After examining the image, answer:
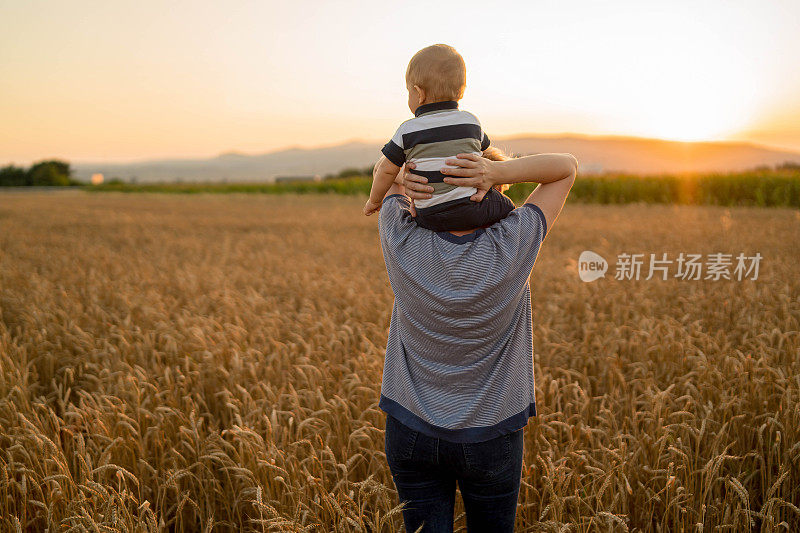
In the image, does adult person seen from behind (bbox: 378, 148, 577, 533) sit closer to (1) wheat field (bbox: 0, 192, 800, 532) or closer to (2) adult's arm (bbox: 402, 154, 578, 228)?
(2) adult's arm (bbox: 402, 154, 578, 228)

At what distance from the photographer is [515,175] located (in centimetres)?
144

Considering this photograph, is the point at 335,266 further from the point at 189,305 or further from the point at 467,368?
the point at 467,368

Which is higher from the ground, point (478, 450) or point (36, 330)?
point (478, 450)

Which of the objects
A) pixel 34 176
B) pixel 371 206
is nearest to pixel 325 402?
pixel 371 206

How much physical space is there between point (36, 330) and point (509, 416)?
480cm

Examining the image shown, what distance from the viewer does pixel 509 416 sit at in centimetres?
157

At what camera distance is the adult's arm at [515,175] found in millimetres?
Answer: 1377

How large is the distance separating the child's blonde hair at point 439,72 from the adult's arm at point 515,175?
195 millimetres

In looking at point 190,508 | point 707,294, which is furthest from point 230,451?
point 707,294

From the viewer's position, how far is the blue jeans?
1.56 metres

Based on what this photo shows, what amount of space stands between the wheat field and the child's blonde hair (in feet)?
4.63

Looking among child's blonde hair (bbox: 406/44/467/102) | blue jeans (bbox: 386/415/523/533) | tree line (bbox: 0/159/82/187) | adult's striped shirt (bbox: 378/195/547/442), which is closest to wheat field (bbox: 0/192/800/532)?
blue jeans (bbox: 386/415/523/533)
